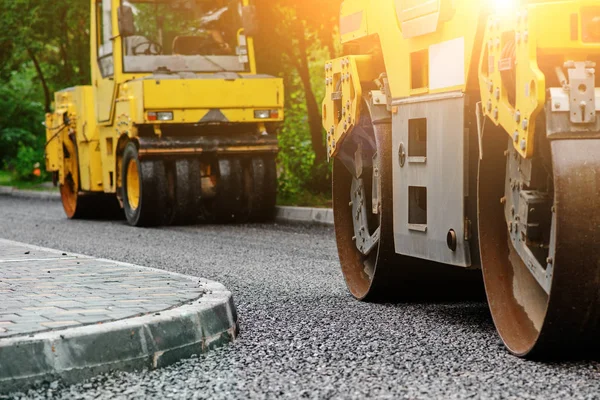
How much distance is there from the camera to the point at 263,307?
6902mm

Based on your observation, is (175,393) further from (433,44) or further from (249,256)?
(249,256)

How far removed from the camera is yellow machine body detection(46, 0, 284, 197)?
48.4 ft

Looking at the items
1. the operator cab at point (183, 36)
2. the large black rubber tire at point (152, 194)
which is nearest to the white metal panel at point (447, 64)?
the large black rubber tire at point (152, 194)

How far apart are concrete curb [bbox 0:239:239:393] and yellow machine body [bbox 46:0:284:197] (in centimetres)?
932

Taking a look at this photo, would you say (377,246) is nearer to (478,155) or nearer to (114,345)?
(478,155)

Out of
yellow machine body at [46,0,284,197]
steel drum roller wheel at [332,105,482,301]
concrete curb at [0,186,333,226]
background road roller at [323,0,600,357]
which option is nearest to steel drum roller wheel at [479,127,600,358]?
background road roller at [323,0,600,357]

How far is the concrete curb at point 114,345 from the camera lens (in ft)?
14.8

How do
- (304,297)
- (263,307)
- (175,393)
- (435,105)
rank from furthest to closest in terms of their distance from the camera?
(304,297)
(263,307)
(435,105)
(175,393)

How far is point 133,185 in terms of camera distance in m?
15.7

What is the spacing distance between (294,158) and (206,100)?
3.65 meters

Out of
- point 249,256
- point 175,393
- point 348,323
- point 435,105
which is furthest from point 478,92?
point 249,256

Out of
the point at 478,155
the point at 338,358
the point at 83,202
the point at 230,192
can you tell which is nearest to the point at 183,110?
the point at 230,192

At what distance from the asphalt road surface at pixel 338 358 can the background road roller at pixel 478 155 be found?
205mm

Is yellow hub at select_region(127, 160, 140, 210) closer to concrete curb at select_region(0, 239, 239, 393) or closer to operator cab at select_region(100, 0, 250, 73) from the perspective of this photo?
operator cab at select_region(100, 0, 250, 73)
